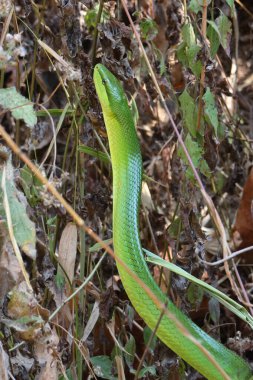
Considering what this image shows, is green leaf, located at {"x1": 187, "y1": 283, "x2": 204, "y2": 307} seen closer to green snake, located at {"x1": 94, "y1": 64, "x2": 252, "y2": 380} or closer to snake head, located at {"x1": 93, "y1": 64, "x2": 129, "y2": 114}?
green snake, located at {"x1": 94, "y1": 64, "x2": 252, "y2": 380}

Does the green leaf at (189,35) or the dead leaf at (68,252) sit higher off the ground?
the green leaf at (189,35)

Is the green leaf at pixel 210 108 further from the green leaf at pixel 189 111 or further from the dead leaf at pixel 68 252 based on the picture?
the dead leaf at pixel 68 252

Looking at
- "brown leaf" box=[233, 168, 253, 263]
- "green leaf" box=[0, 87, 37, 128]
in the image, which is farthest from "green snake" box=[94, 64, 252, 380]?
"brown leaf" box=[233, 168, 253, 263]

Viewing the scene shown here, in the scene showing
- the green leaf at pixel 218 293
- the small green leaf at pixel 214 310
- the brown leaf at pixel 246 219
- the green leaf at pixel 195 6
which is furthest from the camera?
the brown leaf at pixel 246 219

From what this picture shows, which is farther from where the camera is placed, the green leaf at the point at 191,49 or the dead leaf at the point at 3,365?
the green leaf at the point at 191,49

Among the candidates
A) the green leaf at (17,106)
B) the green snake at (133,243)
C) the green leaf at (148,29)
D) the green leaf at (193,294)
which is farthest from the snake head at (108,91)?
the green leaf at (193,294)

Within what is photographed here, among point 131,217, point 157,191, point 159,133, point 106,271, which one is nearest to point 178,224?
point 131,217
